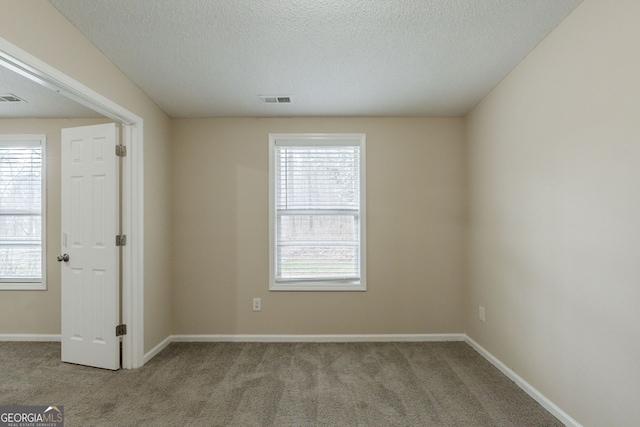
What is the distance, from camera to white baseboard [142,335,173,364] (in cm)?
323

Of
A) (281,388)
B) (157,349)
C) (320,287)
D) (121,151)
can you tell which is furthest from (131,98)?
(281,388)

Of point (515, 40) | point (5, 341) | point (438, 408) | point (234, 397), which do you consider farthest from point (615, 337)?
point (5, 341)

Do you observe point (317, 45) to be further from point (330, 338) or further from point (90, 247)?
point (330, 338)

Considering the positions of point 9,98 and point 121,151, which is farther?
point 9,98

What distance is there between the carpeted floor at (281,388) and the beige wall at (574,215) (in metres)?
0.44

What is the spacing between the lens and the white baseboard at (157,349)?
323 centimetres

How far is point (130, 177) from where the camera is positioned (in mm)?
3086

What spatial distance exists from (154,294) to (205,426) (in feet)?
5.43

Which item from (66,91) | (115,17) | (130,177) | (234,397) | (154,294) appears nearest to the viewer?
(115,17)

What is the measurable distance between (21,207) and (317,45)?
3867mm

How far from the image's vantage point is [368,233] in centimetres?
385

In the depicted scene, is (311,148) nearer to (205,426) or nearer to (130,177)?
(130,177)

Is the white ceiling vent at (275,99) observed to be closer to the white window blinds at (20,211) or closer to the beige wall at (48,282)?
the beige wall at (48,282)

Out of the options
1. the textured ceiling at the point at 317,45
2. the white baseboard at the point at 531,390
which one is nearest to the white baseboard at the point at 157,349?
the textured ceiling at the point at 317,45
